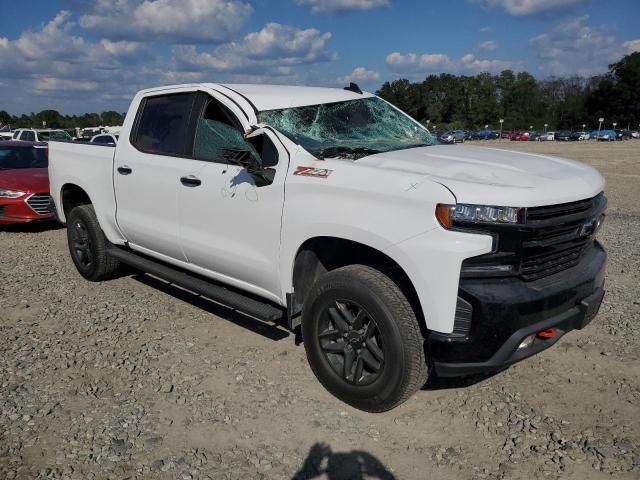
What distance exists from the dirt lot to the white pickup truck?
354 millimetres

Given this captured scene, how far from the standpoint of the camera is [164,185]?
4.52 metres

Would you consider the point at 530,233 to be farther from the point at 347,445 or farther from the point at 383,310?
the point at 347,445

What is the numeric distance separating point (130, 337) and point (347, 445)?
2.34 m

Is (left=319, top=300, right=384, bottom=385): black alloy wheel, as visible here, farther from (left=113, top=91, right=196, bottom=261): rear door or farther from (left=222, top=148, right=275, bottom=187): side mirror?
(left=113, top=91, right=196, bottom=261): rear door

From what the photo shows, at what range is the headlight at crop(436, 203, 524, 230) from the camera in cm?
279

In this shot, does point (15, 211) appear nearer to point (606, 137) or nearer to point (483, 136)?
point (606, 137)

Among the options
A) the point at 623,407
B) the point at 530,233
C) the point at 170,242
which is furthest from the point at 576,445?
the point at 170,242

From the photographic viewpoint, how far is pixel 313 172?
3404 mm

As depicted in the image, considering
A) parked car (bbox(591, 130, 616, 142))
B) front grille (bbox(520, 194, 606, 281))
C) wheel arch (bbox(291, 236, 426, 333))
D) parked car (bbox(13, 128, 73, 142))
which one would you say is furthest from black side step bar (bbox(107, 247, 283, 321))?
parked car (bbox(591, 130, 616, 142))

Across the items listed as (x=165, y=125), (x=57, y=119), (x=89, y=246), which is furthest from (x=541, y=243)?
(x=57, y=119)

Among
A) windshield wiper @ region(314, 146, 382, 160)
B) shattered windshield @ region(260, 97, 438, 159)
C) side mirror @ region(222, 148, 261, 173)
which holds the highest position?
shattered windshield @ region(260, 97, 438, 159)

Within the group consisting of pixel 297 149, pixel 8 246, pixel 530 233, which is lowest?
pixel 8 246

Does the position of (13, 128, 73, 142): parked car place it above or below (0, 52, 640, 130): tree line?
below

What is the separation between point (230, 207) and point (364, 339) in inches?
55.2
